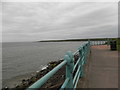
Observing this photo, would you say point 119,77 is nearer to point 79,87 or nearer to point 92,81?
point 92,81

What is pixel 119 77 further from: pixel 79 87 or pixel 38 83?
pixel 38 83

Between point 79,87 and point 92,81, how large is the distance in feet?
2.77

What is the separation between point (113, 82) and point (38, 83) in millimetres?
4514

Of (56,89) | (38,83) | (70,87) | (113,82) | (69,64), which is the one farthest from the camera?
(56,89)

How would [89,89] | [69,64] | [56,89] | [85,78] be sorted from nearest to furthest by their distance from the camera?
[69,64], [89,89], [85,78], [56,89]

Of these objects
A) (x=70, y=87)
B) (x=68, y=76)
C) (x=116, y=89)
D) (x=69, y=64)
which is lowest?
(x=116, y=89)

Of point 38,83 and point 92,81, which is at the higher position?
point 38,83

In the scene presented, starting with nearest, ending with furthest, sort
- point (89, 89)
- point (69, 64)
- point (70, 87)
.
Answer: point (69, 64) → point (70, 87) → point (89, 89)

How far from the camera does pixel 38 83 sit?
1.30 meters

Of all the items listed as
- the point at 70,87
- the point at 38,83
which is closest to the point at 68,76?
the point at 70,87

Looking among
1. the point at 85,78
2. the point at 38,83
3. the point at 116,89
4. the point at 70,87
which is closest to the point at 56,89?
the point at 85,78

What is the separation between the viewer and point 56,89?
8539 mm

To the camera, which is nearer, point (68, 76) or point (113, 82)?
point (68, 76)

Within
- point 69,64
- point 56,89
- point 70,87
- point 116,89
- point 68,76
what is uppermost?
point 69,64
